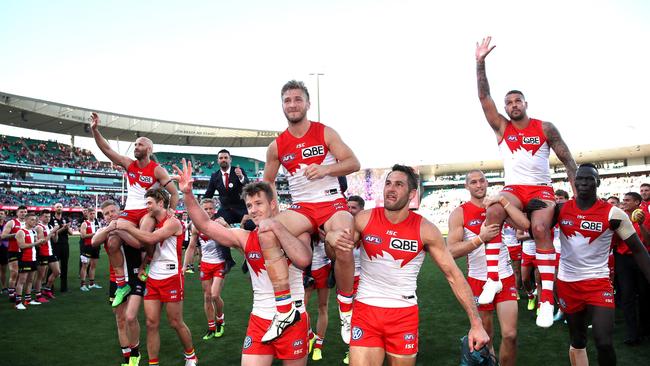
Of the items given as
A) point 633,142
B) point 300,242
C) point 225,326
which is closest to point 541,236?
point 300,242

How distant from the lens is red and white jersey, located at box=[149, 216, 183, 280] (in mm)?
6727

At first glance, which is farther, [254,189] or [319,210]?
[319,210]

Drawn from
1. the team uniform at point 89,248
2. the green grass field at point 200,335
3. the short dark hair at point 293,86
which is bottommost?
the green grass field at point 200,335

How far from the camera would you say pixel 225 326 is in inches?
380

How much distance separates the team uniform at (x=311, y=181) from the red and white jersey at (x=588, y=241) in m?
2.89

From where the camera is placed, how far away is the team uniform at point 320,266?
290 inches

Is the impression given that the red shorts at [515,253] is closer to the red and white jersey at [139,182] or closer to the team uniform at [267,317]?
the team uniform at [267,317]

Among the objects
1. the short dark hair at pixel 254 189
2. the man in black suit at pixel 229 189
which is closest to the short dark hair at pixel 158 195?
the man in black suit at pixel 229 189

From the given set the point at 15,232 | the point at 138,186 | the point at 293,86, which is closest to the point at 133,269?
the point at 138,186

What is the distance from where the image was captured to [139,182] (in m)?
7.91

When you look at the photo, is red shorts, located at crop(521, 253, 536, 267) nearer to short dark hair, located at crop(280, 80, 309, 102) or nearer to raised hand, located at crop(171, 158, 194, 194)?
short dark hair, located at crop(280, 80, 309, 102)

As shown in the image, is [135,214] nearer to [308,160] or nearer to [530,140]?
[308,160]

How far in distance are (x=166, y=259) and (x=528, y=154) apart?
215 inches

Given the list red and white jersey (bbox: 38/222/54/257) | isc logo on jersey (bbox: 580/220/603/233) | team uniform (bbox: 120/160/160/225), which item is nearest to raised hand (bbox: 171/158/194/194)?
team uniform (bbox: 120/160/160/225)
